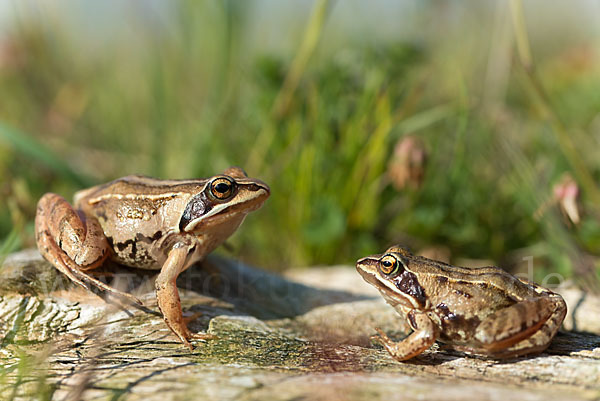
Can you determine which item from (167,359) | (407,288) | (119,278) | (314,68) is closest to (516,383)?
(407,288)

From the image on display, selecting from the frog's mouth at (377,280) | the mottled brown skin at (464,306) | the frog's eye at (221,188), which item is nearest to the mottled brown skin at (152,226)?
the frog's eye at (221,188)

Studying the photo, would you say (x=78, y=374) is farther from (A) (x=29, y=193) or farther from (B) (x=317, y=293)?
(A) (x=29, y=193)

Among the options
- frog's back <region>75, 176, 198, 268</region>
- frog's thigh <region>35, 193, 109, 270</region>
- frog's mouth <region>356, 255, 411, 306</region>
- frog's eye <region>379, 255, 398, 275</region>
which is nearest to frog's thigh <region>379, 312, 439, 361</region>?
frog's mouth <region>356, 255, 411, 306</region>

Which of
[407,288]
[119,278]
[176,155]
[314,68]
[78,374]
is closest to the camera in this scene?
[78,374]

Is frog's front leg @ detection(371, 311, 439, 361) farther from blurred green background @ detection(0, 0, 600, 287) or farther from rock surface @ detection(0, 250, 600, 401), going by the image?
blurred green background @ detection(0, 0, 600, 287)

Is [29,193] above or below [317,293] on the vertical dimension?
above

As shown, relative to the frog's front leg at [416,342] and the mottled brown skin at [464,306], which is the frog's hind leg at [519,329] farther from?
the frog's front leg at [416,342]

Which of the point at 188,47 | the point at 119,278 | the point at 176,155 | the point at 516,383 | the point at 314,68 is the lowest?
the point at 516,383
